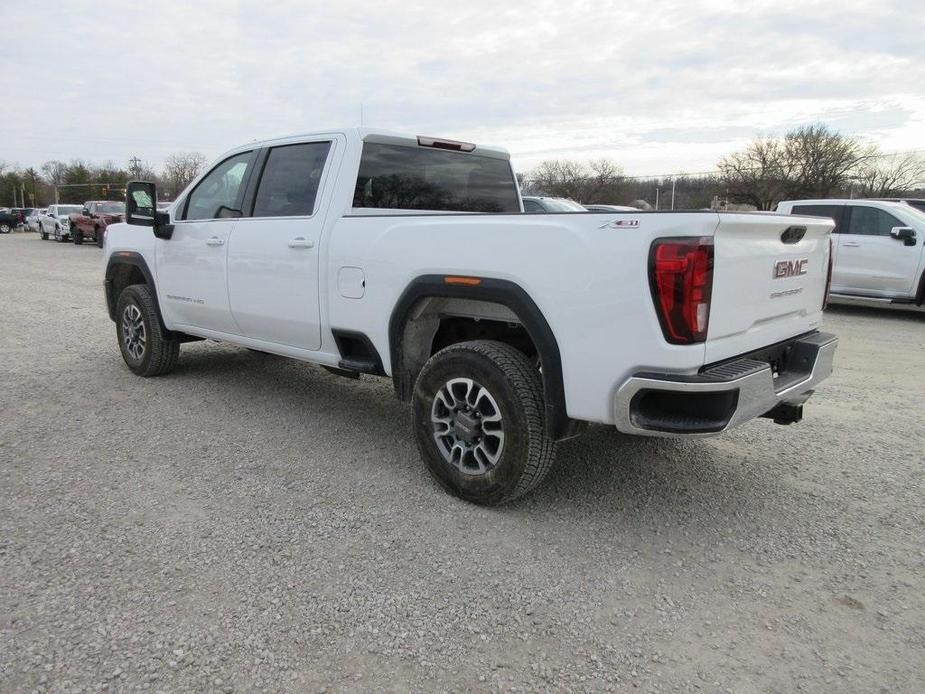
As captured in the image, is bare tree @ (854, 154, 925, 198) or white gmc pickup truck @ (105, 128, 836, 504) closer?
white gmc pickup truck @ (105, 128, 836, 504)

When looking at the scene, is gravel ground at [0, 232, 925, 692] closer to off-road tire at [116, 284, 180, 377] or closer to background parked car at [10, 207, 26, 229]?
off-road tire at [116, 284, 180, 377]

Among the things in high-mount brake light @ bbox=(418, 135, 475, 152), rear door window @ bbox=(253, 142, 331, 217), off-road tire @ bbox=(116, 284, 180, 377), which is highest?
high-mount brake light @ bbox=(418, 135, 475, 152)

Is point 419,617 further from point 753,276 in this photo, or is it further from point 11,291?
point 11,291

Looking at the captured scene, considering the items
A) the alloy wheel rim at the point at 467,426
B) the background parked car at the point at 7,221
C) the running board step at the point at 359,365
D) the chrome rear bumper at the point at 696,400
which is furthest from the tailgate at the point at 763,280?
the background parked car at the point at 7,221

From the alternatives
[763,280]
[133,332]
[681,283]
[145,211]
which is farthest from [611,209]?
[133,332]

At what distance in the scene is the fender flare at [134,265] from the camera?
19.8ft

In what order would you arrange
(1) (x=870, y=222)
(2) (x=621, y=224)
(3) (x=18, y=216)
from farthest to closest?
(3) (x=18, y=216) → (1) (x=870, y=222) → (2) (x=621, y=224)

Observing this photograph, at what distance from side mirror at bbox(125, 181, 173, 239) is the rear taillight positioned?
4287 mm

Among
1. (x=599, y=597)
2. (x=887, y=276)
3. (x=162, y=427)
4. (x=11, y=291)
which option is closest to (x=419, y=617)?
(x=599, y=597)

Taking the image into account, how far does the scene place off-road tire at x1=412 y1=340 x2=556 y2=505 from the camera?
11.0 ft

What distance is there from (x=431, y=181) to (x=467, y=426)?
2.03 meters

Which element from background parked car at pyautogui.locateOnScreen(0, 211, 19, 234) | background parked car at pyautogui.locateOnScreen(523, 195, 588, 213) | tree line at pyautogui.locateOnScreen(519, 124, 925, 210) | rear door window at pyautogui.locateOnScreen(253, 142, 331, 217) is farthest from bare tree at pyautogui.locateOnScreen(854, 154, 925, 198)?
background parked car at pyautogui.locateOnScreen(0, 211, 19, 234)

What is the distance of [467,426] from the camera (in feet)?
11.9

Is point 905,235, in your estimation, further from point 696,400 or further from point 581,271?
point 581,271
